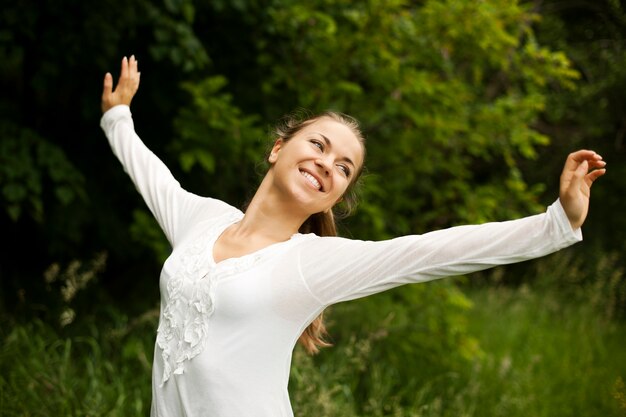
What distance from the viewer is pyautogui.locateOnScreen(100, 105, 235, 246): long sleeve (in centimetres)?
207

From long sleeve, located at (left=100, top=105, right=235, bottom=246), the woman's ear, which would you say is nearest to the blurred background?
long sleeve, located at (left=100, top=105, right=235, bottom=246)

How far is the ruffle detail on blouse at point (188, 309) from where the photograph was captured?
1670mm

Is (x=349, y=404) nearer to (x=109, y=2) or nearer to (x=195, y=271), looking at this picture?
(x=195, y=271)

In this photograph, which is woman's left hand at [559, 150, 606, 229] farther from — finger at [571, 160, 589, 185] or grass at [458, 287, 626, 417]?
grass at [458, 287, 626, 417]

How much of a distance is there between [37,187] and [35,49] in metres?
0.91

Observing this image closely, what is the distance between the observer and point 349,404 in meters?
3.29

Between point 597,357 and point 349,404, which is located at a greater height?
point 349,404

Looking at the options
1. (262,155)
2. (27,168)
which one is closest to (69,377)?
(27,168)

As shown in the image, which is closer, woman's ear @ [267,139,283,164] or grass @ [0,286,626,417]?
woman's ear @ [267,139,283,164]

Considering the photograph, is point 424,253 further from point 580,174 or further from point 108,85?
point 108,85

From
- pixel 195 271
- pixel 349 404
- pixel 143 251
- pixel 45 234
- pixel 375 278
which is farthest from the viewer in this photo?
pixel 143 251

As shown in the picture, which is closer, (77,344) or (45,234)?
(77,344)

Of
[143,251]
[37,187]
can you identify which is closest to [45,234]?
[143,251]

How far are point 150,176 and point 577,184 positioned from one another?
4.37 ft
